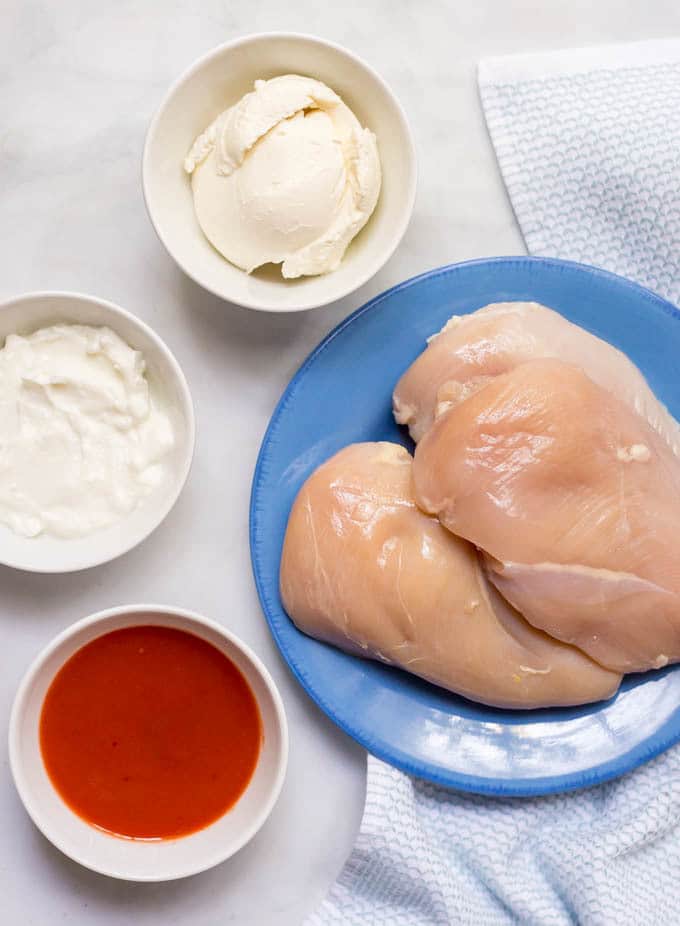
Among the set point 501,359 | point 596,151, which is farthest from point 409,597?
point 596,151

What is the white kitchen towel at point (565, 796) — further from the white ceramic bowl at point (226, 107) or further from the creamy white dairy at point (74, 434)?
the creamy white dairy at point (74, 434)

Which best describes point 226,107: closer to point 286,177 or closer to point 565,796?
point 286,177

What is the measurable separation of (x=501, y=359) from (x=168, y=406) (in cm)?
51

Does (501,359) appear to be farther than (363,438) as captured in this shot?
No

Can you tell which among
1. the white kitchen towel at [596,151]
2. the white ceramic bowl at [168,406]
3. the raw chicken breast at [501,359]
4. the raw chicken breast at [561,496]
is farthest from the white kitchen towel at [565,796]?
the white ceramic bowl at [168,406]

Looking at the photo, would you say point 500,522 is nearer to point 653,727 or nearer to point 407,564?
point 407,564

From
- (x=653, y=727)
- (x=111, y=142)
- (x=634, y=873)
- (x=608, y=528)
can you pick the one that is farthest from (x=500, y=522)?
(x=111, y=142)

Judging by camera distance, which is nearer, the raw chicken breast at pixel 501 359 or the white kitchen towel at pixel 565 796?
the raw chicken breast at pixel 501 359

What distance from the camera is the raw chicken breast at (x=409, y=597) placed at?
1.45 metres

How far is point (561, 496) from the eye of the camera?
1.38 m

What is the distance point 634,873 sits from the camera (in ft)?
5.28

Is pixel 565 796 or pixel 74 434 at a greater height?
pixel 74 434

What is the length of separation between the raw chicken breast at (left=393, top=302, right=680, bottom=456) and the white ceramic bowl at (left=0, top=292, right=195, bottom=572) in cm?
34

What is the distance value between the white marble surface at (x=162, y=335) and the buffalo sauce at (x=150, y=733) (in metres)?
0.13
